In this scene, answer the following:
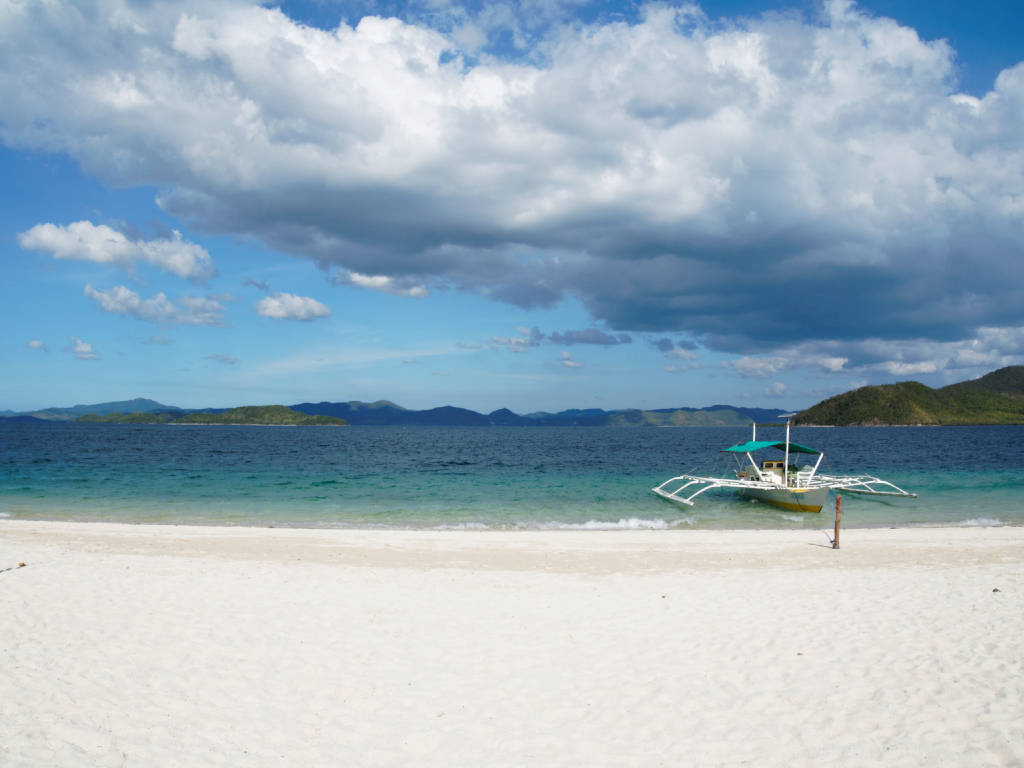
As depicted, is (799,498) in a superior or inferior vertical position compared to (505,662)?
superior

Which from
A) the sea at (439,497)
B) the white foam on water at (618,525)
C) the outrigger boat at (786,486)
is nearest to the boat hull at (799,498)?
the outrigger boat at (786,486)

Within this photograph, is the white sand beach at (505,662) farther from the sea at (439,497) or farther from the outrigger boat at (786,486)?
the outrigger boat at (786,486)

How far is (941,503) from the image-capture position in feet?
97.7

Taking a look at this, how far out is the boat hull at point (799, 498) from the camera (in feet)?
89.9

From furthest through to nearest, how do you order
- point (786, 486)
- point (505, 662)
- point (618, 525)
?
point (786, 486)
point (618, 525)
point (505, 662)

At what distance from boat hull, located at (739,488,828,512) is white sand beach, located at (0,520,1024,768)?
1334 cm

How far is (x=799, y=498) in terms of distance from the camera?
27.7 metres

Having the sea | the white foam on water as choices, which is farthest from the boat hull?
the white foam on water

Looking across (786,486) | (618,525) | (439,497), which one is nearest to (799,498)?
(786,486)

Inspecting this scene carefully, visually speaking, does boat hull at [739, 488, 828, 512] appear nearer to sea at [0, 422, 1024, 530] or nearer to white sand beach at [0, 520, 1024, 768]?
sea at [0, 422, 1024, 530]

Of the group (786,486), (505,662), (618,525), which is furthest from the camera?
(786,486)

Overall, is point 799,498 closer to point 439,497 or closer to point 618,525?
point 618,525

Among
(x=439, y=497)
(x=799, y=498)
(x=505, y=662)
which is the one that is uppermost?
(x=799, y=498)

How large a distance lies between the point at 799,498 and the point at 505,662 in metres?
23.7
